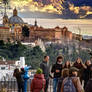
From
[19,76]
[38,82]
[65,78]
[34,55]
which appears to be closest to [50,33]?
[34,55]

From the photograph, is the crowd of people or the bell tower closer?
the crowd of people

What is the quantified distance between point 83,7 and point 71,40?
80 centimetres

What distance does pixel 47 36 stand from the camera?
10.7m

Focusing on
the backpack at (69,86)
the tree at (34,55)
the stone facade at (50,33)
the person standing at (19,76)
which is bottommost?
the tree at (34,55)

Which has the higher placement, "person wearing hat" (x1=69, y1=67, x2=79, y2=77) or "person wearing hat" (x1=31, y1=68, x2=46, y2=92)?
"person wearing hat" (x1=69, y1=67, x2=79, y2=77)

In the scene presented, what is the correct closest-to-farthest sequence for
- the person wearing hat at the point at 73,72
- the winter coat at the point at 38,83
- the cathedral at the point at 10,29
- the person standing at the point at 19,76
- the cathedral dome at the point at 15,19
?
the person wearing hat at the point at 73,72 < the winter coat at the point at 38,83 < the person standing at the point at 19,76 < the cathedral dome at the point at 15,19 < the cathedral at the point at 10,29

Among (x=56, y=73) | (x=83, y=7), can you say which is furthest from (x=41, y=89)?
(x=83, y=7)

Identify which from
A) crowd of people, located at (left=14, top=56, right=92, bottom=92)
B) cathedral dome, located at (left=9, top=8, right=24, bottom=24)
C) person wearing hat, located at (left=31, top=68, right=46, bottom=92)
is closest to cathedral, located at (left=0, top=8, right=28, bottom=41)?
cathedral dome, located at (left=9, top=8, right=24, bottom=24)

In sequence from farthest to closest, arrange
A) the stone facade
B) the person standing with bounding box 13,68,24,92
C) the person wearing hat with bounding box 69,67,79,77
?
1. the stone facade
2. the person standing with bounding box 13,68,24,92
3. the person wearing hat with bounding box 69,67,79,77

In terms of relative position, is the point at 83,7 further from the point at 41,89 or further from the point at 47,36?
the point at 41,89

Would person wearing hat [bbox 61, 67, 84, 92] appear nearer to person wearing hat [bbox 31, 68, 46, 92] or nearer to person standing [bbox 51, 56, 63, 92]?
person wearing hat [bbox 31, 68, 46, 92]

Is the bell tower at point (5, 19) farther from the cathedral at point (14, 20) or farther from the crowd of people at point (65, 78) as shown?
the crowd of people at point (65, 78)

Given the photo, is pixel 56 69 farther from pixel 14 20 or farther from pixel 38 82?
pixel 14 20

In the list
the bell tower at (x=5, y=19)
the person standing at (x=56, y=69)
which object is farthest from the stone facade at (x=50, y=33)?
the person standing at (x=56, y=69)
